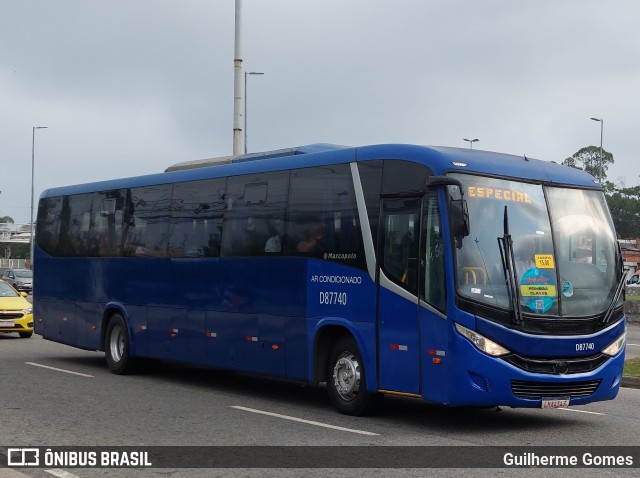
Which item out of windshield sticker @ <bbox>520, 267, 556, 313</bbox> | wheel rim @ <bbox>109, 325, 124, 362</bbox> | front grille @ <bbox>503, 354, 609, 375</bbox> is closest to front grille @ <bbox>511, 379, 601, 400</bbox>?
front grille @ <bbox>503, 354, 609, 375</bbox>

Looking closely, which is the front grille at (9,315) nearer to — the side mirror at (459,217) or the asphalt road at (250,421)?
the asphalt road at (250,421)

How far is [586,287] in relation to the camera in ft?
37.7

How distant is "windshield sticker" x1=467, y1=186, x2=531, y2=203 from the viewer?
37.3ft

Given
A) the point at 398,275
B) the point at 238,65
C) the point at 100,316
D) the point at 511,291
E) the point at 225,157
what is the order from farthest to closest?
the point at 238,65 → the point at 100,316 → the point at 225,157 → the point at 398,275 → the point at 511,291

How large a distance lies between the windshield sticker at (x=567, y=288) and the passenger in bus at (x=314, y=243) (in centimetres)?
312

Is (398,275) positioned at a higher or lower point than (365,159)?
lower

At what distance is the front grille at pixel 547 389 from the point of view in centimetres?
1088

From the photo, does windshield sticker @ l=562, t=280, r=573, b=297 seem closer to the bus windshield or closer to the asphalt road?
the bus windshield

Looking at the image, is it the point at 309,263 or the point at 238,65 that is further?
the point at 238,65

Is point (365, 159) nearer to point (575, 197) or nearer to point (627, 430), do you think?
point (575, 197)

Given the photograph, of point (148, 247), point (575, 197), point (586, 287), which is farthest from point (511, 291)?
point (148, 247)

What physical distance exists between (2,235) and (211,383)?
328ft

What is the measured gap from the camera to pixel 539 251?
11.3 metres

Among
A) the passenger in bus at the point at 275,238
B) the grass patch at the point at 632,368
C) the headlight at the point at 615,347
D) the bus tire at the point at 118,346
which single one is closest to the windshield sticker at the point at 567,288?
the headlight at the point at 615,347
